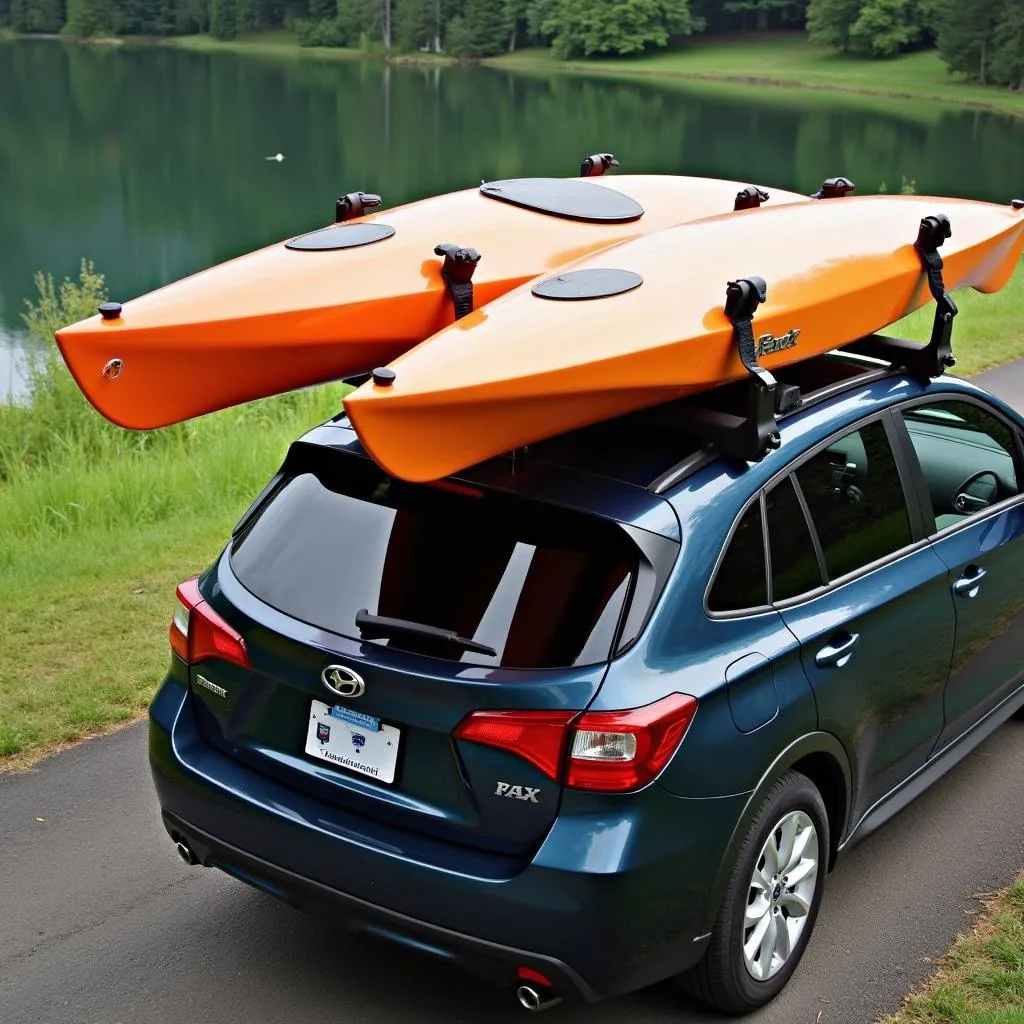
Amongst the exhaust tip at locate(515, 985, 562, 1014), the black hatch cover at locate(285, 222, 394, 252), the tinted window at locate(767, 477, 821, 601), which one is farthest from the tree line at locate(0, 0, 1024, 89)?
the exhaust tip at locate(515, 985, 562, 1014)

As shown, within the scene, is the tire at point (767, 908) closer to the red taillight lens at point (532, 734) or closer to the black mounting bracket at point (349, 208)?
the red taillight lens at point (532, 734)

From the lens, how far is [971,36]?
2968 inches

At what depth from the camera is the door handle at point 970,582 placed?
464 cm

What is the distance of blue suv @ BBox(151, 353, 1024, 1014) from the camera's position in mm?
3410

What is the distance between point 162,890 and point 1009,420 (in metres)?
3.42

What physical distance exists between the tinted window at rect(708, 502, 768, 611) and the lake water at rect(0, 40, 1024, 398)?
1.81m

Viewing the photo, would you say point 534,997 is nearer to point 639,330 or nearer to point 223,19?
point 639,330

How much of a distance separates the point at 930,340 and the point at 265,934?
2.82m

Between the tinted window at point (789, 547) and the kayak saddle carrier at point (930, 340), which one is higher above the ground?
the kayak saddle carrier at point (930, 340)

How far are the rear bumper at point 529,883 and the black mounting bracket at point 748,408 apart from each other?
0.96 m

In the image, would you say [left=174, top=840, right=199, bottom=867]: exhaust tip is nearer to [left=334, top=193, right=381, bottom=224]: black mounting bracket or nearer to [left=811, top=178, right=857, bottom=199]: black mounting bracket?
[left=334, top=193, right=381, bottom=224]: black mounting bracket

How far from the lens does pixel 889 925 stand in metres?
4.41

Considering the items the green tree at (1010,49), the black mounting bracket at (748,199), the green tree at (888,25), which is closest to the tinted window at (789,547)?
the black mounting bracket at (748,199)

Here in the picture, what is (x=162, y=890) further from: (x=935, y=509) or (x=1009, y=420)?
(x=1009, y=420)
